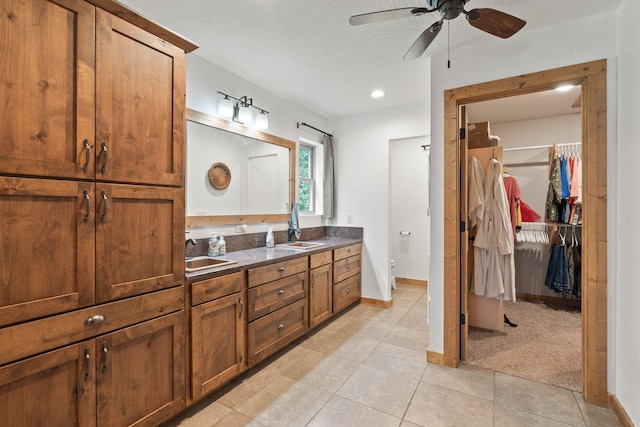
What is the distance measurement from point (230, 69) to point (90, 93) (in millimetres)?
1666

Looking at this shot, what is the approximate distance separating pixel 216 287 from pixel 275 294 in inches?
25.9

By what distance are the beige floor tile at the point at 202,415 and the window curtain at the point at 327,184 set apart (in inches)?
105

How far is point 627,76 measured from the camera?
1859 millimetres

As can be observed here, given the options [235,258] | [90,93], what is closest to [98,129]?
[90,93]

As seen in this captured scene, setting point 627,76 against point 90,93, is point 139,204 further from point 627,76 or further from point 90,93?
point 627,76

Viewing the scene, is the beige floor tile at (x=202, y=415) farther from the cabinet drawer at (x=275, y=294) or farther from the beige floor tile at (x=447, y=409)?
the beige floor tile at (x=447, y=409)

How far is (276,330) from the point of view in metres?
2.61

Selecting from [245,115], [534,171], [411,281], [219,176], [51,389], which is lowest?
[411,281]

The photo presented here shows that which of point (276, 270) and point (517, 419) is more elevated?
point (276, 270)

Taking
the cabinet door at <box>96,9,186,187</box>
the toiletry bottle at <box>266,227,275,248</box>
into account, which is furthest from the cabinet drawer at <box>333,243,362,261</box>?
the cabinet door at <box>96,9,186,187</box>

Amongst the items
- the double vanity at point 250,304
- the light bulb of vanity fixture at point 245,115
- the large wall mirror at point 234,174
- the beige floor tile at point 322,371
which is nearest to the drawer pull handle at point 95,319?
the double vanity at point 250,304

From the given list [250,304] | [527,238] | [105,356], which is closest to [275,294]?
[250,304]

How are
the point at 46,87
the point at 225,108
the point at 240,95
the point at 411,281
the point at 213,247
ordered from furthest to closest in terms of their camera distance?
1. the point at 411,281
2. the point at 240,95
3. the point at 225,108
4. the point at 213,247
5. the point at 46,87

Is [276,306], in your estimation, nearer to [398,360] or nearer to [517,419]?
[398,360]
